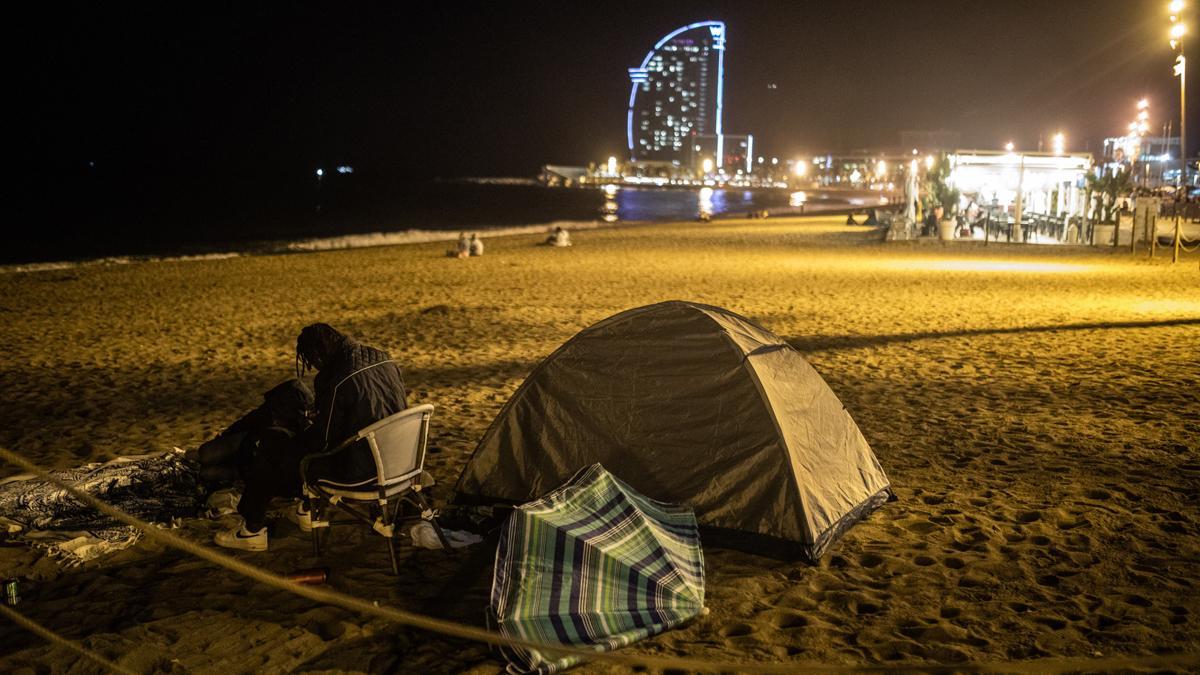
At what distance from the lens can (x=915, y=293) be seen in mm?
16531

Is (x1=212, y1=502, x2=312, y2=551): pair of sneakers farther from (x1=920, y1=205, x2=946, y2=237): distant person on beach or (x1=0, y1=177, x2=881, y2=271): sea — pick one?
(x1=920, y1=205, x2=946, y2=237): distant person on beach

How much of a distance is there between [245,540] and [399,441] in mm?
1148

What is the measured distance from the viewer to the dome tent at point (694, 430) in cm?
508

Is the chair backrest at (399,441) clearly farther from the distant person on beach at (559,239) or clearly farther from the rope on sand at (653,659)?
the distant person on beach at (559,239)

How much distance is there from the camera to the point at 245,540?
5047 millimetres

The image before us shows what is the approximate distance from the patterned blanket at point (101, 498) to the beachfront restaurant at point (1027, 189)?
26.6 metres

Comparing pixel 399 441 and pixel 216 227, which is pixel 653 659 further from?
pixel 216 227

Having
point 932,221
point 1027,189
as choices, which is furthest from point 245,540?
point 1027,189

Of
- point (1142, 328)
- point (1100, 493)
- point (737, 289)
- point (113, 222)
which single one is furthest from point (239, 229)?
point (1100, 493)

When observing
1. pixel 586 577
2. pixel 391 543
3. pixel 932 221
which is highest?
pixel 932 221

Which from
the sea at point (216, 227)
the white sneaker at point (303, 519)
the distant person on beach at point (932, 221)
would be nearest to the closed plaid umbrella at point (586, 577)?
the white sneaker at point (303, 519)

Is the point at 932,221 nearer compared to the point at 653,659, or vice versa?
the point at 653,659

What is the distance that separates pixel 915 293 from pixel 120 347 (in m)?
13.2

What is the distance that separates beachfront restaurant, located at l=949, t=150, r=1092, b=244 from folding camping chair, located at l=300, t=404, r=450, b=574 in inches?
1038
